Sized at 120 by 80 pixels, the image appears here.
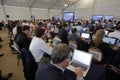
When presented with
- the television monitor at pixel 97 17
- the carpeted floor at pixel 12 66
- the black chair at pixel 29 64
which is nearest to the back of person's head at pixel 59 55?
the black chair at pixel 29 64

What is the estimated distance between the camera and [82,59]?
175cm

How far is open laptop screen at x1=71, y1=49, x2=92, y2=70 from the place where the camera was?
168cm

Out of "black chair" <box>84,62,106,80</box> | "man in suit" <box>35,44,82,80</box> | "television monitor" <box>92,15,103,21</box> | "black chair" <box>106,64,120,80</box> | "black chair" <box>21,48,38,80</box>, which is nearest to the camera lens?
"man in suit" <box>35,44,82,80</box>

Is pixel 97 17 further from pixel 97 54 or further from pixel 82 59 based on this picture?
pixel 82 59

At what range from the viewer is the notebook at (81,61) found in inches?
65.6

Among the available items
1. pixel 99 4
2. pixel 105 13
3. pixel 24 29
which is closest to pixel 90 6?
pixel 99 4

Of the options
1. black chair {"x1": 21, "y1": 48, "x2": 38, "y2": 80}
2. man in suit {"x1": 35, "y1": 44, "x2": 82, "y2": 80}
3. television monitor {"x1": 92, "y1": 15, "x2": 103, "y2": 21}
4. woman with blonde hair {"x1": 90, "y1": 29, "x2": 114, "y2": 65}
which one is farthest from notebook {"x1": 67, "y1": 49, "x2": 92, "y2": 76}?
television monitor {"x1": 92, "y1": 15, "x2": 103, "y2": 21}

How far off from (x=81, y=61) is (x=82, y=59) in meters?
0.04

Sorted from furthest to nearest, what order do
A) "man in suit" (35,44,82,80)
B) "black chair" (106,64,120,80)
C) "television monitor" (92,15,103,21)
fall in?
"television monitor" (92,15,103,21) → "black chair" (106,64,120,80) → "man in suit" (35,44,82,80)

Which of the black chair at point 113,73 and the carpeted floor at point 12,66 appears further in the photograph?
the carpeted floor at point 12,66

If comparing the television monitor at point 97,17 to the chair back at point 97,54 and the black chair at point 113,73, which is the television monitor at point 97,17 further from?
the black chair at point 113,73

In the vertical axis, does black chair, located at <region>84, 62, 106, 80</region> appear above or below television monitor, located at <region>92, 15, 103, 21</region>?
below

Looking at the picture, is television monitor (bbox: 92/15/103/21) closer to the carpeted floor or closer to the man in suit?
the carpeted floor

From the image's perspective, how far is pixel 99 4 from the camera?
13641 millimetres
